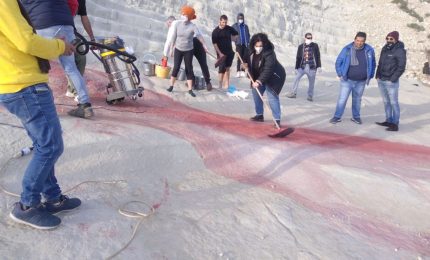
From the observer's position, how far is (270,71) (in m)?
6.52

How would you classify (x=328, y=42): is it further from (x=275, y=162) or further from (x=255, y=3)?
(x=275, y=162)

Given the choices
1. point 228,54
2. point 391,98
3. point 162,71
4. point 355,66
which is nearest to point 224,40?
point 228,54

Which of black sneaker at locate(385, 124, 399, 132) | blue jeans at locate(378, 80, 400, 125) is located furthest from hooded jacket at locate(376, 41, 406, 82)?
black sneaker at locate(385, 124, 399, 132)

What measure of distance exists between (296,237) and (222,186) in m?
1.05

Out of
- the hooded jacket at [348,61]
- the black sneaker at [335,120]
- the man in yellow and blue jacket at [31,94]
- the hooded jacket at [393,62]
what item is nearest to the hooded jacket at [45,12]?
the man in yellow and blue jacket at [31,94]

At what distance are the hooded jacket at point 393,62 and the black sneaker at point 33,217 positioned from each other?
22.1ft

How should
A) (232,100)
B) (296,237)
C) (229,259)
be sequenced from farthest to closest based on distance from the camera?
(232,100) → (296,237) → (229,259)

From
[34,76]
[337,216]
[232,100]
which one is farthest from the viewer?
[232,100]

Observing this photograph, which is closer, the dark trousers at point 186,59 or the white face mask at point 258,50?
the white face mask at point 258,50

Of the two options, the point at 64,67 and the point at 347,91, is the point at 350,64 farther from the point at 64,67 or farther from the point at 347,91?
the point at 64,67

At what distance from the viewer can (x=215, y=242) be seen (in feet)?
10.6

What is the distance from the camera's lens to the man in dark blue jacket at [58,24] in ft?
15.6

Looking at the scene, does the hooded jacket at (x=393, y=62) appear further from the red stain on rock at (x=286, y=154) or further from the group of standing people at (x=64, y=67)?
the red stain on rock at (x=286, y=154)

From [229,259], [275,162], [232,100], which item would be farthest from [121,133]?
[232,100]
